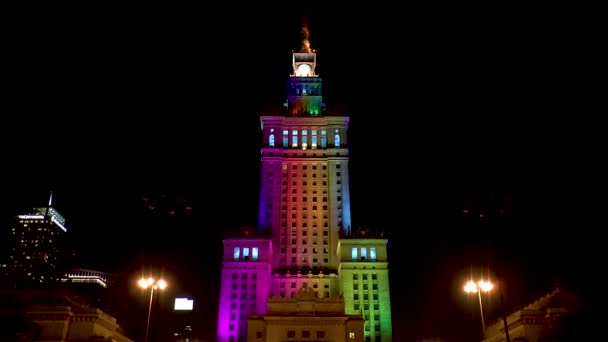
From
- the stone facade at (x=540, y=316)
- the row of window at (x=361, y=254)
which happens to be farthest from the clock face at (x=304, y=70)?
the stone facade at (x=540, y=316)

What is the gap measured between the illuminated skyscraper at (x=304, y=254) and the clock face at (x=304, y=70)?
286 inches

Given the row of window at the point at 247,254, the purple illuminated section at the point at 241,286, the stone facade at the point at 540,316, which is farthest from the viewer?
the row of window at the point at 247,254

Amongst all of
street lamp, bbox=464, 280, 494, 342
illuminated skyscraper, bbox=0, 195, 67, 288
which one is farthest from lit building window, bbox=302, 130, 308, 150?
illuminated skyscraper, bbox=0, 195, 67, 288

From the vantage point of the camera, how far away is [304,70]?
98625 mm

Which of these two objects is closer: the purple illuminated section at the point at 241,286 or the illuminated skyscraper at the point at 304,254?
the illuminated skyscraper at the point at 304,254

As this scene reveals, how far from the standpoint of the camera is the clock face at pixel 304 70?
9822 centimetres

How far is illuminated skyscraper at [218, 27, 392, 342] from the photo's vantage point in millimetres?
61938

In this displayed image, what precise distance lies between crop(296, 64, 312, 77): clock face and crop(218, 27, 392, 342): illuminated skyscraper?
726 cm

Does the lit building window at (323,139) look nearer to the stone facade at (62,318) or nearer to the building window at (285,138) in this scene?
the building window at (285,138)

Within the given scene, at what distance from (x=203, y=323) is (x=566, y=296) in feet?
170

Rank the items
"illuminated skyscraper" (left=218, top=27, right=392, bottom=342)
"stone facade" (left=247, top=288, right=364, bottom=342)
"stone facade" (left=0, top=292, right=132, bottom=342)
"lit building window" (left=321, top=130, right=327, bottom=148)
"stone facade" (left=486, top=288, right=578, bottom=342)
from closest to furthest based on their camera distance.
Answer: "stone facade" (left=0, top=292, right=132, bottom=342), "stone facade" (left=486, top=288, right=578, bottom=342), "stone facade" (left=247, top=288, right=364, bottom=342), "illuminated skyscraper" (left=218, top=27, right=392, bottom=342), "lit building window" (left=321, top=130, right=327, bottom=148)

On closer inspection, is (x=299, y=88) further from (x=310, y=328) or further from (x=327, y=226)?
(x=310, y=328)

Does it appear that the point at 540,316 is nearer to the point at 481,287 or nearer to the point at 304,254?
the point at 481,287

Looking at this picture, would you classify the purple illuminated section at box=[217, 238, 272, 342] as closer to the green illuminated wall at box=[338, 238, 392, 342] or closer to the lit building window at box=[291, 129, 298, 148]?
the green illuminated wall at box=[338, 238, 392, 342]
